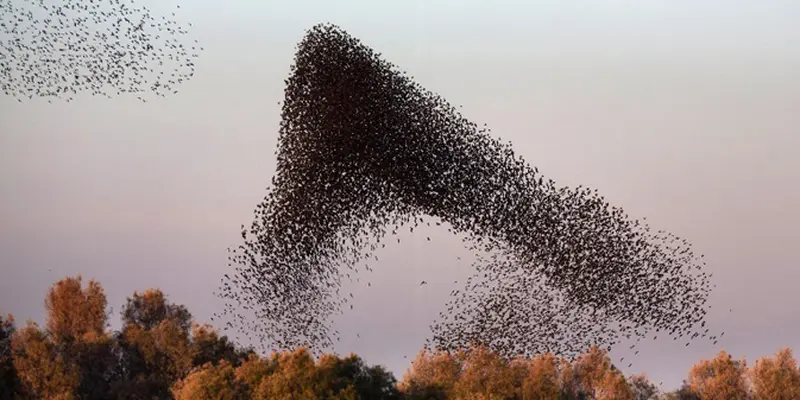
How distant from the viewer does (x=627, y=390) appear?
52.3 meters

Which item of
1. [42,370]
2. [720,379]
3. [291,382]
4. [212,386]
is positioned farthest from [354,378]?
[720,379]

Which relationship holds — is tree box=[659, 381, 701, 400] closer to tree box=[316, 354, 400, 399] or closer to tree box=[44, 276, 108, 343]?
tree box=[316, 354, 400, 399]

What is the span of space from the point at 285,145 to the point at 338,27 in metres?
3.79

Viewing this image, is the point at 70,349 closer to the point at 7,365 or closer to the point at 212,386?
the point at 7,365

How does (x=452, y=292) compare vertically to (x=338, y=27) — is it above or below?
below

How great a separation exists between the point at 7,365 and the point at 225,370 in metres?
8.18

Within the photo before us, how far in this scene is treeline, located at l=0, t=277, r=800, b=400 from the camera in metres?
43.0

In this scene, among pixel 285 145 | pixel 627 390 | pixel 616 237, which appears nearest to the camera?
pixel 285 145

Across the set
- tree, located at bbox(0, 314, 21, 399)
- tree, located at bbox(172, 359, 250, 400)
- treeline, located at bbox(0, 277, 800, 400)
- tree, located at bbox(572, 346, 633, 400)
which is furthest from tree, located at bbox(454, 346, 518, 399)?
tree, located at bbox(0, 314, 21, 399)

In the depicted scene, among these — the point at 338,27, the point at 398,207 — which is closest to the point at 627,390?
the point at 398,207

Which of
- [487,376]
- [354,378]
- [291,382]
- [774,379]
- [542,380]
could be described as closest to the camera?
[291,382]

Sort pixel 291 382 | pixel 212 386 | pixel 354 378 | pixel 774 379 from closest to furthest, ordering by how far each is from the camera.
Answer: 1. pixel 291 382
2. pixel 212 386
3. pixel 354 378
4. pixel 774 379

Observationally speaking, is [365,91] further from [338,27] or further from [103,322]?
[103,322]

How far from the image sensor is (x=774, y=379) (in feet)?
173
